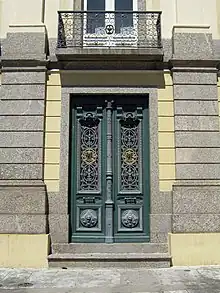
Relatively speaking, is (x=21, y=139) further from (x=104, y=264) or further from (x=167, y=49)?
(x=167, y=49)

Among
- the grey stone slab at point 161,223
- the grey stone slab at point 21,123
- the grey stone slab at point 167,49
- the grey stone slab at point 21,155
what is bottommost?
the grey stone slab at point 161,223

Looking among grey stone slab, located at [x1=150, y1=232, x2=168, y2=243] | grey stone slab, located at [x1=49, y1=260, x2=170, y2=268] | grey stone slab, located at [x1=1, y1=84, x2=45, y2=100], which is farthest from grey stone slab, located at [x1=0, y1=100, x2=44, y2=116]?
grey stone slab, located at [x1=150, y1=232, x2=168, y2=243]

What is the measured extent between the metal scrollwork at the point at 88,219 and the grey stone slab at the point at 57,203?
1.58 feet

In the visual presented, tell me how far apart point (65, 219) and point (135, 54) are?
4.21 meters

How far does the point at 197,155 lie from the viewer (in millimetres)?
9367

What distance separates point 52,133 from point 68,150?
554mm

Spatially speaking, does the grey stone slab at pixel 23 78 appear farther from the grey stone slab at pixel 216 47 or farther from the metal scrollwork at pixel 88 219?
the grey stone slab at pixel 216 47

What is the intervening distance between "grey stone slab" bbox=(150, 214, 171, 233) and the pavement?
3.06 ft

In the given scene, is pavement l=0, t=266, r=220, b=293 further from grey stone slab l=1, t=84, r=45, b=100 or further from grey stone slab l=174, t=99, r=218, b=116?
grey stone slab l=1, t=84, r=45, b=100

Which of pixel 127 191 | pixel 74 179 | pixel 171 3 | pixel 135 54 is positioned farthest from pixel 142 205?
pixel 171 3

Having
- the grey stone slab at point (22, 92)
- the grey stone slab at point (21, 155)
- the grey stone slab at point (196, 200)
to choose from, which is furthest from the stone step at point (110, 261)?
the grey stone slab at point (22, 92)

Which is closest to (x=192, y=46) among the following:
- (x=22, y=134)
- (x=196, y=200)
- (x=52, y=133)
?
(x=196, y=200)

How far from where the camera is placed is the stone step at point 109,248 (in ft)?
30.1

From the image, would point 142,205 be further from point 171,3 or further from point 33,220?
point 171,3
